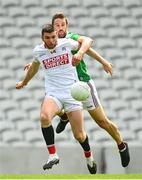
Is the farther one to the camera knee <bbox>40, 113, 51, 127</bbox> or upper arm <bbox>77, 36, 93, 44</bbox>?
upper arm <bbox>77, 36, 93, 44</bbox>

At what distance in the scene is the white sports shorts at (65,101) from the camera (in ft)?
30.6

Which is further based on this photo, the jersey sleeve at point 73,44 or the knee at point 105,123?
the knee at point 105,123

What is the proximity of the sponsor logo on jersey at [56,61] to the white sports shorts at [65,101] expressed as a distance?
0.34m

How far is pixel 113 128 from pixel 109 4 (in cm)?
892

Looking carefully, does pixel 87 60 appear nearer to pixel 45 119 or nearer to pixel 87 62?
pixel 87 62

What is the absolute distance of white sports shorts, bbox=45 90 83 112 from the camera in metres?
9.33

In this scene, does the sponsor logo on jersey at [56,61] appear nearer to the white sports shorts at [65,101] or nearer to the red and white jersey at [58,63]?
the red and white jersey at [58,63]

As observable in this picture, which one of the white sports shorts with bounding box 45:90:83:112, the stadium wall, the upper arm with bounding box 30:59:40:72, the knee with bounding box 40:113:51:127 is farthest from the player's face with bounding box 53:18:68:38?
the stadium wall

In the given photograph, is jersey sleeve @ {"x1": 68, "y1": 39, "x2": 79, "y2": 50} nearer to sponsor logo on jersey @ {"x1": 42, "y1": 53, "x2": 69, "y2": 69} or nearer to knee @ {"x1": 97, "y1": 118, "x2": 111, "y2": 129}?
sponsor logo on jersey @ {"x1": 42, "y1": 53, "x2": 69, "y2": 69}

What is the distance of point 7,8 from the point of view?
58.1ft

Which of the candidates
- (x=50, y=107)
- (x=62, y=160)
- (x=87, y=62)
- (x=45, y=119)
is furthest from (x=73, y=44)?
(x=87, y=62)

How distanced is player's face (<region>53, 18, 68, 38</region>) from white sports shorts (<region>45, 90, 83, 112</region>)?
706 mm

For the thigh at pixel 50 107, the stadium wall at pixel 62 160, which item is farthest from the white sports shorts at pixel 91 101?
the stadium wall at pixel 62 160

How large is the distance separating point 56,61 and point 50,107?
1.88 ft
